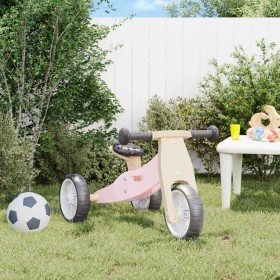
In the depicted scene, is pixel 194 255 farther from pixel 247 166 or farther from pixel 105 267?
pixel 247 166

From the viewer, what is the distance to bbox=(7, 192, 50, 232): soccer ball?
5020 mm

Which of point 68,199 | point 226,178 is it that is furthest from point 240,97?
point 68,199

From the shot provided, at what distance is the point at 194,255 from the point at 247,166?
3877 millimetres

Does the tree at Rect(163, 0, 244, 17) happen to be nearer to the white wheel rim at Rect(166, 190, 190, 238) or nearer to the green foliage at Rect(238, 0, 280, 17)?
the green foliage at Rect(238, 0, 280, 17)

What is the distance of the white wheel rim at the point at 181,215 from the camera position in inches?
186

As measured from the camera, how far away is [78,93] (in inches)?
309

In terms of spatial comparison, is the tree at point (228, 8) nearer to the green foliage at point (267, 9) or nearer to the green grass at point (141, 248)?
the green foliage at point (267, 9)

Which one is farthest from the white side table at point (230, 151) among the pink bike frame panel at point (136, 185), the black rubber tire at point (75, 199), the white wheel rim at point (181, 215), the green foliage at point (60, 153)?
the green foliage at point (60, 153)

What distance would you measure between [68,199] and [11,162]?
910 millimetres

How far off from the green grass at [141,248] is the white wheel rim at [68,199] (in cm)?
9

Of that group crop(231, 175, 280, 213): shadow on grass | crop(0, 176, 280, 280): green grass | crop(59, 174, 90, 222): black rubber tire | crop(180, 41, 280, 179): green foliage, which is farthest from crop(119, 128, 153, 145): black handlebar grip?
crop(180, 41, 280, 179): green foliage

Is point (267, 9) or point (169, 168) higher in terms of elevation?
point (267, 9)

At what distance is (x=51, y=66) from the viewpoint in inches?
278

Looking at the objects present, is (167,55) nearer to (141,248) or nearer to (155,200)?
(155,200)
